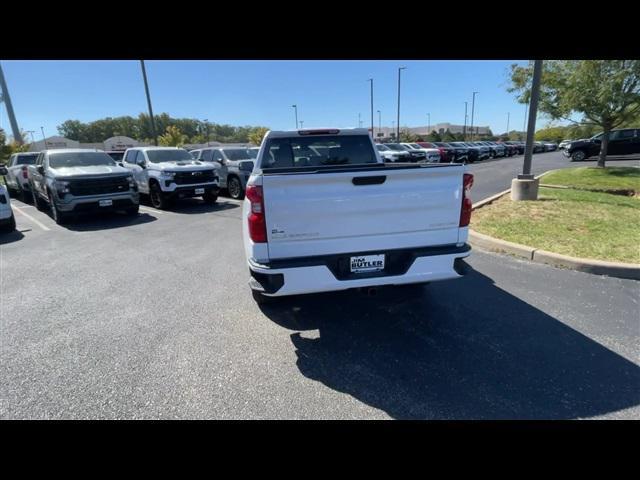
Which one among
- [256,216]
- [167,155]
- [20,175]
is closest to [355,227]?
[256,216]

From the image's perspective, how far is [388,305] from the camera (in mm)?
3844

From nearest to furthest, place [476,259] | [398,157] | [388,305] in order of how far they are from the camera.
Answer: [388,305] → [476,259] → [398,157]

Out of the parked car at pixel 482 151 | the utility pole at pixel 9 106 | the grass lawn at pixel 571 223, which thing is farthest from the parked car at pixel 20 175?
the parked car at pixel 482 151

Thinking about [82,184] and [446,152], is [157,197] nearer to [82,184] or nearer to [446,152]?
[82,184]

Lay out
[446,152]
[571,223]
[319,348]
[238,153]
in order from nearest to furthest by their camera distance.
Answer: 1. [319,348]
2. [571,223]
3. [238,153]
4. [446,152]

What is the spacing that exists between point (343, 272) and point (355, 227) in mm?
417

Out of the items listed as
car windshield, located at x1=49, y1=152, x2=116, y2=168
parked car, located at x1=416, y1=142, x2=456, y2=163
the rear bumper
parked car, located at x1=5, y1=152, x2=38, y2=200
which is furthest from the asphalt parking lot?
parked car, located at x1=416, y1=142, x2=456, y2=163

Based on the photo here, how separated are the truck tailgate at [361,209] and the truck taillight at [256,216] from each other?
1.8 inches

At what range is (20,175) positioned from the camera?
44.3 feet

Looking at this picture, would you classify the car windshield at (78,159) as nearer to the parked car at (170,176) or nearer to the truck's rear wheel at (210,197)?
the parked car at (170,176)
